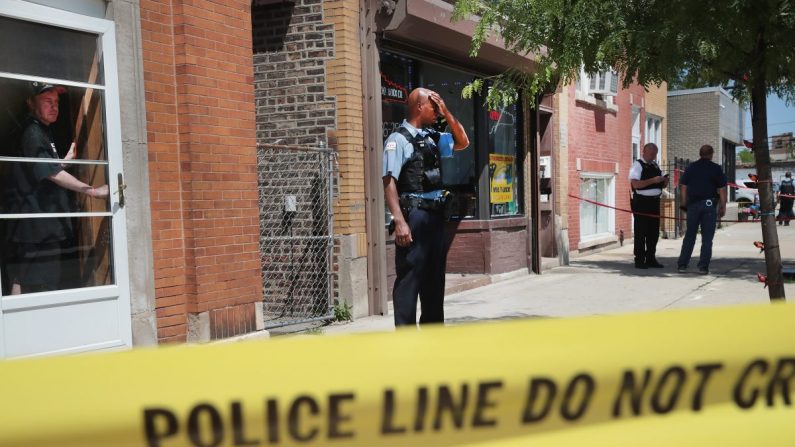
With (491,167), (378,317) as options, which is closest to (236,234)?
(378,317)

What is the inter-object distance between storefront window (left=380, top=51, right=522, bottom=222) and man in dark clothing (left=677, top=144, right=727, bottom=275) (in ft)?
8.22

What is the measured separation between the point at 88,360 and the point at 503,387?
1.08 metres

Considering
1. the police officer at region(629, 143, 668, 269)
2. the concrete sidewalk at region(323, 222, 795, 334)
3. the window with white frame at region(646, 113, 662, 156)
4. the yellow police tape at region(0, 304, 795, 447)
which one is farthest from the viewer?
the window with white frame at region(646, 113, 662, 156)

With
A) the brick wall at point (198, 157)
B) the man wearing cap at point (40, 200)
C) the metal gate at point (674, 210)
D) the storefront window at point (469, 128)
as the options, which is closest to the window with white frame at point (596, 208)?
the metal gate at point (674, 210)

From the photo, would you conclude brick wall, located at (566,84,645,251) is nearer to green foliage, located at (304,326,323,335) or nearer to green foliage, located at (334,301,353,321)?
green foliage, located at (334,301,353,321)

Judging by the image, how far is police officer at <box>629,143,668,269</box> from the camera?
1064 cm

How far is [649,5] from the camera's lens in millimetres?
4285

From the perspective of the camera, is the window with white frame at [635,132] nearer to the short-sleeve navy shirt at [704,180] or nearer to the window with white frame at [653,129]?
the window with white frame at [653,129]

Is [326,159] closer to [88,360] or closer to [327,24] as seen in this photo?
[327,24]

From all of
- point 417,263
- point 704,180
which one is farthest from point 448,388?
point 704,180


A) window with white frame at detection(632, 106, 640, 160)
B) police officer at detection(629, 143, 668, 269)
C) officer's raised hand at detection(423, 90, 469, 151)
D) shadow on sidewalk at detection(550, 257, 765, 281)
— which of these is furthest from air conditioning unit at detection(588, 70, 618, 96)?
officer's raised hand at detection(423, 90, 469, 151)

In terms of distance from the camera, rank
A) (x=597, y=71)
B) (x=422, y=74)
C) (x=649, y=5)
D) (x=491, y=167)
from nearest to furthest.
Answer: (x=649, y=5) → (x=597, y=71) → (x=422, y=74) → (x=491, y=167)

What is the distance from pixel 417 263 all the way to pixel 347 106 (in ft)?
9.48

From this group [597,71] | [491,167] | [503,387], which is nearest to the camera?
[503,387]
